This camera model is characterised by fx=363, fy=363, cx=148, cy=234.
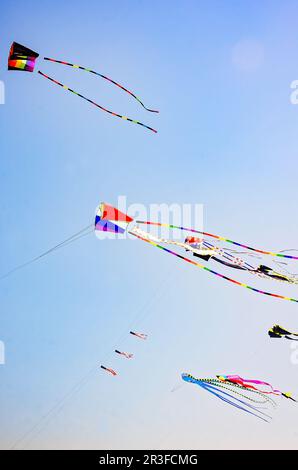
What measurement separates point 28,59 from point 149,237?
8018mm

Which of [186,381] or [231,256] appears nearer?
[231,256]

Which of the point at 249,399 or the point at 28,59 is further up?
the point at 28,59

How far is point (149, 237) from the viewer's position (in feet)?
40.7

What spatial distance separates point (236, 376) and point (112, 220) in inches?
411

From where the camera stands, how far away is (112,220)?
12336 mm
